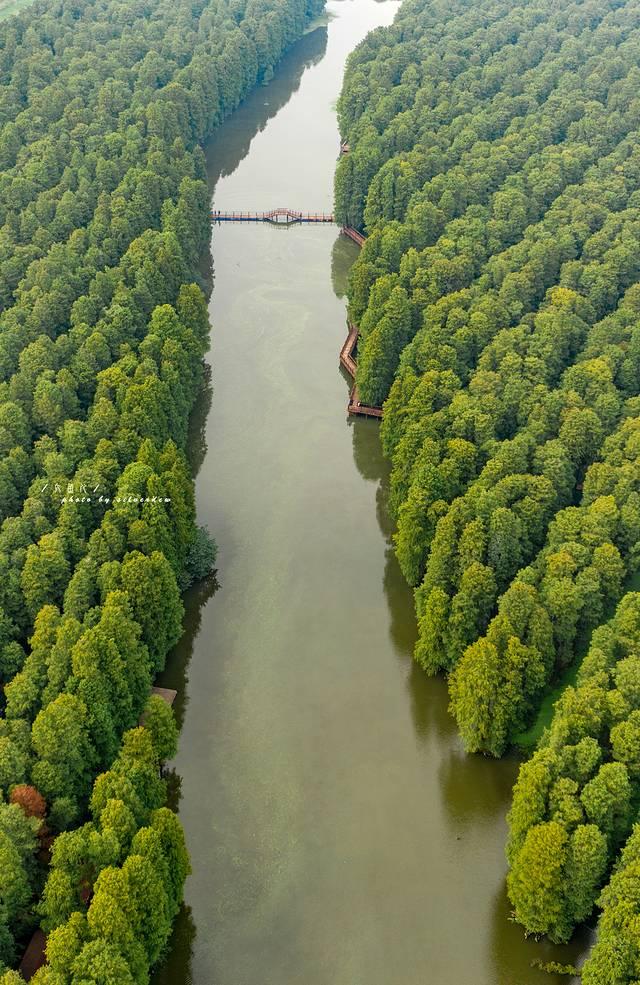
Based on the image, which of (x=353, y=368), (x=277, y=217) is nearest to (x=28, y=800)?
(x=353, y=368)

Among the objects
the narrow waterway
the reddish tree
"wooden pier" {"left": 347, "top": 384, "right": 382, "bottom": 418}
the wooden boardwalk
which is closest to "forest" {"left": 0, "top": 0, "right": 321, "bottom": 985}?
the reddish tree

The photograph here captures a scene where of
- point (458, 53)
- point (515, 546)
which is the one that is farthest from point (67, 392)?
point (458, 53)

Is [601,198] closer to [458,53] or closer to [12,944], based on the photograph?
[458,53]

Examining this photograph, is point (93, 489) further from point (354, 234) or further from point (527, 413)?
point (354, 234)

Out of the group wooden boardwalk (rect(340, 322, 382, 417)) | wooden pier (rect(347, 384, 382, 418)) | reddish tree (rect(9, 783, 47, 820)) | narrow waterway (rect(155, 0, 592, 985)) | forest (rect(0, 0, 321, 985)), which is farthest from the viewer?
wooden boardwalk (rect(340, 322, 382, 417))

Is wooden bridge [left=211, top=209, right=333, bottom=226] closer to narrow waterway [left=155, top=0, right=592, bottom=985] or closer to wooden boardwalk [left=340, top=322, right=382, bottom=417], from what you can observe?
wooden boardwalk [left=340, top=322, right=382, bottom=417]
